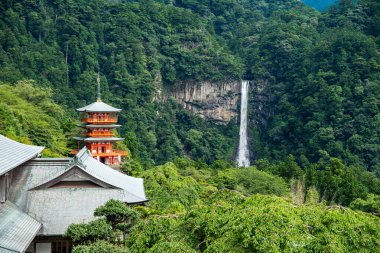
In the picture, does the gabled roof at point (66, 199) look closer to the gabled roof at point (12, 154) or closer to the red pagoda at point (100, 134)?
the gabled roof at point (12, 154)

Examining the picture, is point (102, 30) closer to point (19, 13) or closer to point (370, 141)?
point (19, 13)

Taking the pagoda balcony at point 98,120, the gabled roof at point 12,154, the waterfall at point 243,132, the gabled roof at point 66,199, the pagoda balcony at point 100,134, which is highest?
the gabled roof at point 12,154

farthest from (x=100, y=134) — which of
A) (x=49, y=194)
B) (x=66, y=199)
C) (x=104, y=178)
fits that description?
(x=66, y=199)

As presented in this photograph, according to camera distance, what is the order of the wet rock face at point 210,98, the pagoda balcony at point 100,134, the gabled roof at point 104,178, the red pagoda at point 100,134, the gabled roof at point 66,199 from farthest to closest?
the wet rock face at point 210,98, the pagoda balcony at point 100,134, the red pagoda at point 100,134, the gabled roof at point 104,178, the gabled roof at point 66,199

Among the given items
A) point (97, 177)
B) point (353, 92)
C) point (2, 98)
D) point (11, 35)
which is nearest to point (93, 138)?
point (2, 98)

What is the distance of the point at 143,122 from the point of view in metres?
62.7

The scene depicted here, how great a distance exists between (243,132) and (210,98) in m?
6.85

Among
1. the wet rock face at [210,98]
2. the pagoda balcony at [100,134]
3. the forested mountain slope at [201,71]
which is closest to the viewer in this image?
the pagoda balcony at [100,134]

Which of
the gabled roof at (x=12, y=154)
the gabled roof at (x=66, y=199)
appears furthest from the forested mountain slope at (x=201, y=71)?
the gabled roof at (x=66, y=199)

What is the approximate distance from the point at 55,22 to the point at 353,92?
130 ft

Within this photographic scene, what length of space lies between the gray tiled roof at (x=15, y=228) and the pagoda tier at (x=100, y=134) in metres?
Result: 24.3

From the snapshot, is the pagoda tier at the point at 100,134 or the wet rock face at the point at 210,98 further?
the wet rock face at the point at 210,98

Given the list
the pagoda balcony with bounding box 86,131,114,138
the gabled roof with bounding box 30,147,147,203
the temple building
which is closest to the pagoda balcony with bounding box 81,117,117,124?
the pagoda balcony with bounding box 86,131,114,138

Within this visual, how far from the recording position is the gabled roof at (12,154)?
1254cm
